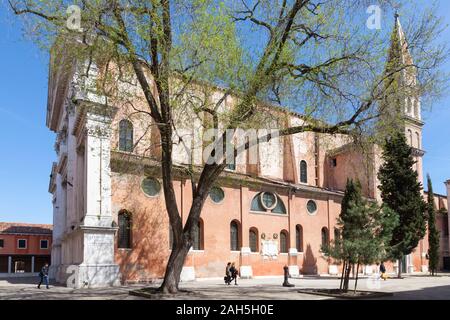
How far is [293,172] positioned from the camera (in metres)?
37.5

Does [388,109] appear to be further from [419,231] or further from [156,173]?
[419,231]

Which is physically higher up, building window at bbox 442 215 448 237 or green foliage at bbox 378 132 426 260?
green foliage at bbox 378 132 426 260

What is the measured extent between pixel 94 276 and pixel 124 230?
3909 mm

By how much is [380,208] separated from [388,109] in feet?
12.9

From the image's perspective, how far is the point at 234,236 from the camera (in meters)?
31.1

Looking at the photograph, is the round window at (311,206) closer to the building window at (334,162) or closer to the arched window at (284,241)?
the arched window at (284,241)

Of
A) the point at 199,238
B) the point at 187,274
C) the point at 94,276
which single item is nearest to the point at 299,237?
the point at 199,238

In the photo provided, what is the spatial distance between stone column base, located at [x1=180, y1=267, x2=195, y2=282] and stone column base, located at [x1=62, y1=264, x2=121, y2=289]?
5002 millimetres

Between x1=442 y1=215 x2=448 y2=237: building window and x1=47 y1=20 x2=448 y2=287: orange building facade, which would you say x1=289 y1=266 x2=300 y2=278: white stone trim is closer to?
x1=47 y1=20 x2=448 y2=287: orange building facade

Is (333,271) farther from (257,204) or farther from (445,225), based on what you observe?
(445,225)

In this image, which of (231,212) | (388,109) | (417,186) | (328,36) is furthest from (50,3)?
(417,186)

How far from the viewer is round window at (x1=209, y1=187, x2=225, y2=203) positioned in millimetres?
A: 29969

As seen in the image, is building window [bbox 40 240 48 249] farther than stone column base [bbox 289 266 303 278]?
Yes

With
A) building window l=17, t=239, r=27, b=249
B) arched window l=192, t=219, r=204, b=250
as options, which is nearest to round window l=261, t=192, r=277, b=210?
arched window l=192, t=219, r=204, b=250
